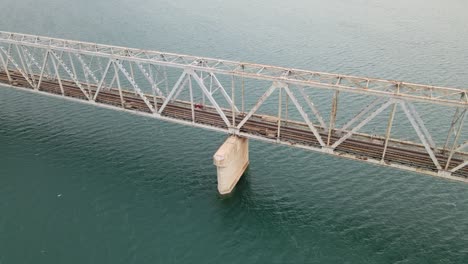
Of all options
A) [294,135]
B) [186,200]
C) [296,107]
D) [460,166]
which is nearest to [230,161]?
[186,200]

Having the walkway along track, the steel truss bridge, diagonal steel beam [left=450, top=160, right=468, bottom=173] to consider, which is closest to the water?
the steel truss bridge

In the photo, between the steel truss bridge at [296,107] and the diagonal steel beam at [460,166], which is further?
the steel truss bridge at [296,107]

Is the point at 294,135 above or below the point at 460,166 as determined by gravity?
above

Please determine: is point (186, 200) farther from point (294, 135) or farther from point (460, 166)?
point (460, 166)

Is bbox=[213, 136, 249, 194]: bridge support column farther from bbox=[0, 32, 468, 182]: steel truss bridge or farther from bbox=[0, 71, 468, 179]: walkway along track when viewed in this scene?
bbox=[0, 71, 468, 179]: walkway along track

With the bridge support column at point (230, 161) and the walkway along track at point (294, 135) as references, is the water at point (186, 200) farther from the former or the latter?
the walkway along track at point (294, 135)

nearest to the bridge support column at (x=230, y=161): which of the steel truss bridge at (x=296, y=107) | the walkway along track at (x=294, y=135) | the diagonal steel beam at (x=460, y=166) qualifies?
the steel truss bridge at (x=296, y=107)
